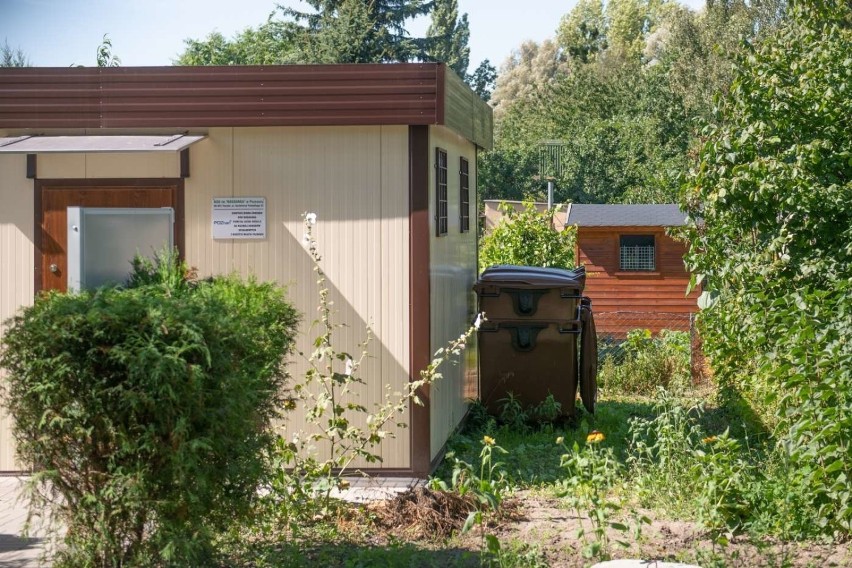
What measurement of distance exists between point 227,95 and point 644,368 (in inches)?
299

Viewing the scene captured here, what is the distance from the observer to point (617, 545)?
6445mm

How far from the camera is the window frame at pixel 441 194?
9281 millimetres

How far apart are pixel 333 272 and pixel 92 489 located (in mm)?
3917

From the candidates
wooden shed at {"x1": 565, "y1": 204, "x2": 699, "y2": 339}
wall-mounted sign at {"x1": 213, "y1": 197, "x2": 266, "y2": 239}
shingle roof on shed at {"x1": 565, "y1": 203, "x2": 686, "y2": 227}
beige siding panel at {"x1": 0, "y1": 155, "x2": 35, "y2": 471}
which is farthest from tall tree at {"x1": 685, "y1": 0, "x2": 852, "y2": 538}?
wooden shed at {"x1": 565, "y1": 204, "x2": 699, "y2": 339}

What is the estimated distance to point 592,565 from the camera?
5.88 meters

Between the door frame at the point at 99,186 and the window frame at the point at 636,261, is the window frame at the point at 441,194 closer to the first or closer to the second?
the door frame at the point at 99,186

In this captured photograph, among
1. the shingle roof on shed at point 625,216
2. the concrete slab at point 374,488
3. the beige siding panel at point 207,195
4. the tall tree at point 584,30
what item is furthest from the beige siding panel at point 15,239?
the tall tree at point 584,30

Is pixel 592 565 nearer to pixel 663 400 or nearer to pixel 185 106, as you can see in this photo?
pixel 663 400

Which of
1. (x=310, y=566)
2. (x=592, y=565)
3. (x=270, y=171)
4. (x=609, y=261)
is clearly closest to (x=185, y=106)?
(x=270, y=171)

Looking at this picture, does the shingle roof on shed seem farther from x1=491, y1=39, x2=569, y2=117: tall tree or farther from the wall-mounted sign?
x1=491, y1=39, x2=569, y2=117: tall tree

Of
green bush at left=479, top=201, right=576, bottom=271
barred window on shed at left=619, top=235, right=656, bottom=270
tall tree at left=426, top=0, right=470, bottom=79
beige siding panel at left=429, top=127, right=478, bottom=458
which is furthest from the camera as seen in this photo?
tall tree at left=426, top=0, right=470, bottom=79

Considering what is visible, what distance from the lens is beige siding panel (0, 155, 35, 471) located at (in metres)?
8.91

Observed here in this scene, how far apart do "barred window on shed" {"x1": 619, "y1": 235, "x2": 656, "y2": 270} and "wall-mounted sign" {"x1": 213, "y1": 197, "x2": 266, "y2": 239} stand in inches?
542

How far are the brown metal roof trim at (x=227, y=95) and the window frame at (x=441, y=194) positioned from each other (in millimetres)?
903
